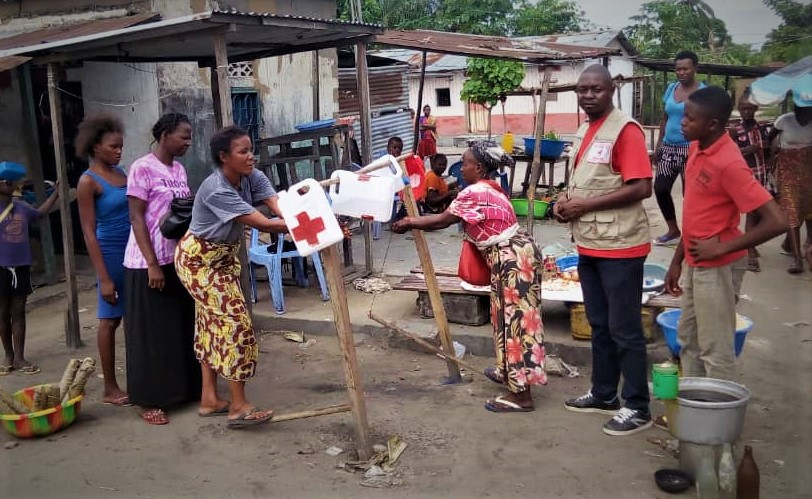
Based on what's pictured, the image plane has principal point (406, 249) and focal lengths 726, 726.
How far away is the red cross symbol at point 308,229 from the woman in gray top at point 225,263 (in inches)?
15.3

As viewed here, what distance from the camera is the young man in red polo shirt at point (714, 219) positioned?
3195 millimetres

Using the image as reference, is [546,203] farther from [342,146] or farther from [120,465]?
[120,465]

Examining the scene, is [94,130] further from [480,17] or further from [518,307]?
[480,17]

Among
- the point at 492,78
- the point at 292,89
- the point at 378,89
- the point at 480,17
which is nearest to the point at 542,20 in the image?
the point at 480,17

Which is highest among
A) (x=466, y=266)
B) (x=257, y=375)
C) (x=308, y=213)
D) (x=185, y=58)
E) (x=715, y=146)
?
(x=185, y=58)

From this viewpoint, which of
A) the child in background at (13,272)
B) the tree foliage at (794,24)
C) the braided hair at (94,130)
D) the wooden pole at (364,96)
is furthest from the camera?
the wooden pole at (364,96)

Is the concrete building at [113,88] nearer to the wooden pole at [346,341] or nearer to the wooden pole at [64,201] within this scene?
the wooden pole at [64,201]

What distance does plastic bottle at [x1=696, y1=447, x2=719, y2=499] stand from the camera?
3.08m

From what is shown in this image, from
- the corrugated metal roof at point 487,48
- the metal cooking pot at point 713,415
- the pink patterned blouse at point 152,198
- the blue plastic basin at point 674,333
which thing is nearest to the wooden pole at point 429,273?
the blue plastic basin at point 674,333

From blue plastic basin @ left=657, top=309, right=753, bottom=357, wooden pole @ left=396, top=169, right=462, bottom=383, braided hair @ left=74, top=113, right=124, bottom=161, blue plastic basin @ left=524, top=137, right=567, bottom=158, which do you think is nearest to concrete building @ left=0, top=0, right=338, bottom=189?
braided hair @ left=74, top=113, right=124, bottom=161

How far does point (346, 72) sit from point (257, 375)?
10.7m

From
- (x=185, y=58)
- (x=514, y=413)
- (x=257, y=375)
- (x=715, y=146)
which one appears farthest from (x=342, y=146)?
(x=715, y=146)

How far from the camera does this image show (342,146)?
792 centimetres

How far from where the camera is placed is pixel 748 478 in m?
2.98
